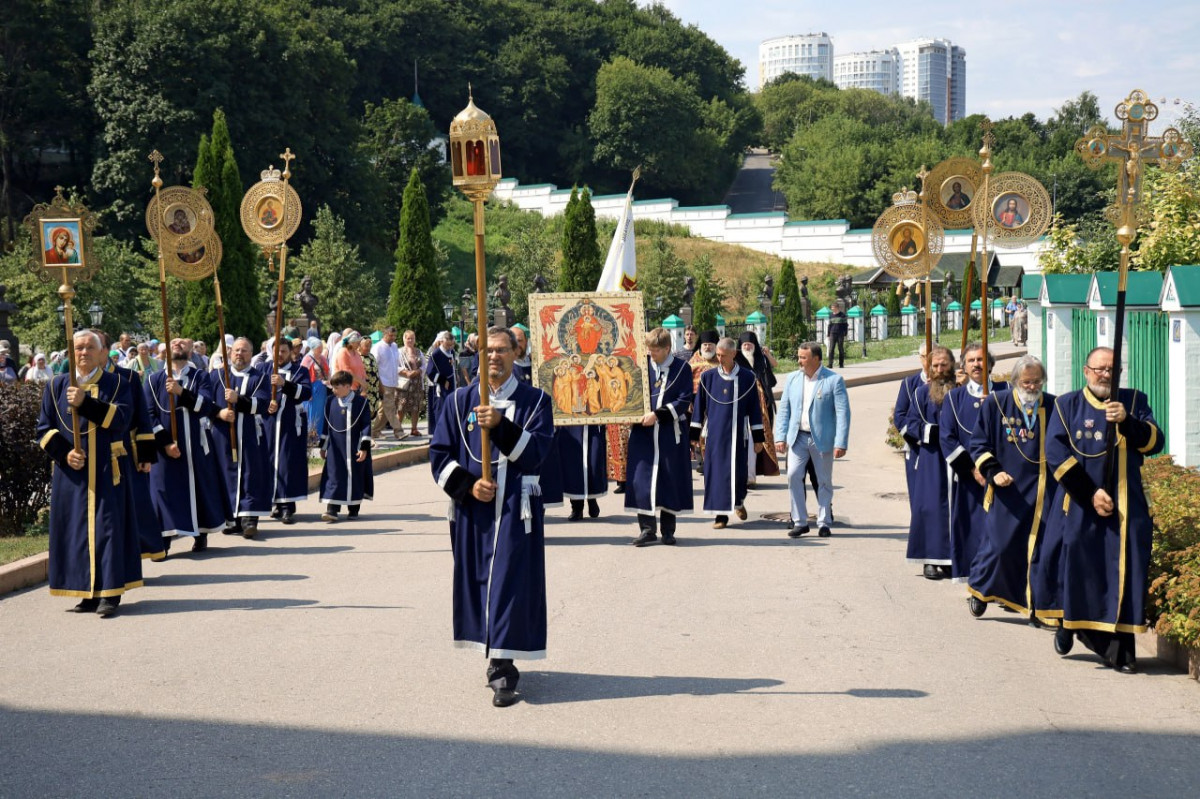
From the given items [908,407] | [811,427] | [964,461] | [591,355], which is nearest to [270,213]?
[591,355]

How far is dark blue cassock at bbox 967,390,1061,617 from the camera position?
348 inches

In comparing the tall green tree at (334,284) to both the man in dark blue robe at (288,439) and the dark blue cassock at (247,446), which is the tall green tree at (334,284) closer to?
the man in dark blue robe at (288,439)

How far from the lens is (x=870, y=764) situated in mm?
6039

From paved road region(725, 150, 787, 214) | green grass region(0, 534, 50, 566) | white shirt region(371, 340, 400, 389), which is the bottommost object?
green grass region(0, 534, 50, 566)

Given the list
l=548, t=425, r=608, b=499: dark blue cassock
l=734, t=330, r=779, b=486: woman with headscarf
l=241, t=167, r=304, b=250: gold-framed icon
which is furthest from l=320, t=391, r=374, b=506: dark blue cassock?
l=734, t=330, r=779, b=486: woman with headscarf

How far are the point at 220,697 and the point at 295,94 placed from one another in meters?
49.5

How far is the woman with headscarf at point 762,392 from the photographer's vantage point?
14375mm

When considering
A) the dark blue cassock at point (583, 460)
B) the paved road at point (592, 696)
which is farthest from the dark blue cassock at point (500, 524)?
the dark blue cassock at point (583, 460)

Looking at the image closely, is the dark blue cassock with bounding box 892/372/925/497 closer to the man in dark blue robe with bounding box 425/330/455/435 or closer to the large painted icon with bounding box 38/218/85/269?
the large painted icon with bounding box 38/218/85/269

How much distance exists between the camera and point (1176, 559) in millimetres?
8141

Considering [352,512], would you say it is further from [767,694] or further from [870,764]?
[870,764]

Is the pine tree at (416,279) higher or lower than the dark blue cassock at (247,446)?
higher

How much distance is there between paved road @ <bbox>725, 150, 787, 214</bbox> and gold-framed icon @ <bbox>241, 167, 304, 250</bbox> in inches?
3159

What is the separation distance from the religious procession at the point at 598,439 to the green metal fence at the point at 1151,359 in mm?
3182
